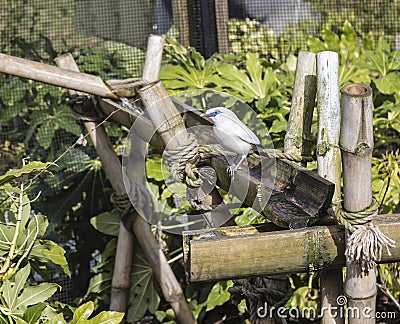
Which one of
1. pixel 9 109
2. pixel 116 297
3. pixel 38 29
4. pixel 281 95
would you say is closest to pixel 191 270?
pixel 116 297

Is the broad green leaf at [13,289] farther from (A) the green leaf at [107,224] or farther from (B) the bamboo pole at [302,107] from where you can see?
(A) the green leaf at [107,224]

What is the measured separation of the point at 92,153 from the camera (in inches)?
119

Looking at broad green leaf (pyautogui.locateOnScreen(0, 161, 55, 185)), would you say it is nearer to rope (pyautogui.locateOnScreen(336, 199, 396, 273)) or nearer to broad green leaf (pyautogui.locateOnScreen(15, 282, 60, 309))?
broad green leaf (pyautogui.locateOnScreen(15, 282, 60, 309))

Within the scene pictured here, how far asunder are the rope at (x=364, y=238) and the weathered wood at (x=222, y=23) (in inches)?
77.4

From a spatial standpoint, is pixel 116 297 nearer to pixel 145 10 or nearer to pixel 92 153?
pixel 92 153

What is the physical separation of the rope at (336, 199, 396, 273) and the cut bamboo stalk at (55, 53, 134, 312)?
3.94 ft

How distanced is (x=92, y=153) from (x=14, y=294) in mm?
1371

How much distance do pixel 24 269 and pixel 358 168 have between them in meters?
0.91

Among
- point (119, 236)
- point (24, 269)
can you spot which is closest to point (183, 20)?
point (119, 236)

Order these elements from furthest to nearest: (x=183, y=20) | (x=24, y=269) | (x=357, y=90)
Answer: (x=183, y=20) < (x=24, y=269) < (x=357, y=90)

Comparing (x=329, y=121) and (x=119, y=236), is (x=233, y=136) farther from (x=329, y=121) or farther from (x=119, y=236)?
(x=119, y=236)

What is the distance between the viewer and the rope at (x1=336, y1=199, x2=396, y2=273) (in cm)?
136

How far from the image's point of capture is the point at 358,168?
1.37m

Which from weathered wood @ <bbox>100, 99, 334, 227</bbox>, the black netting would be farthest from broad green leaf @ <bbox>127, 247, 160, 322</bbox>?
weathered wood @ <bbox>100, 99, 334, 227</bbox>
